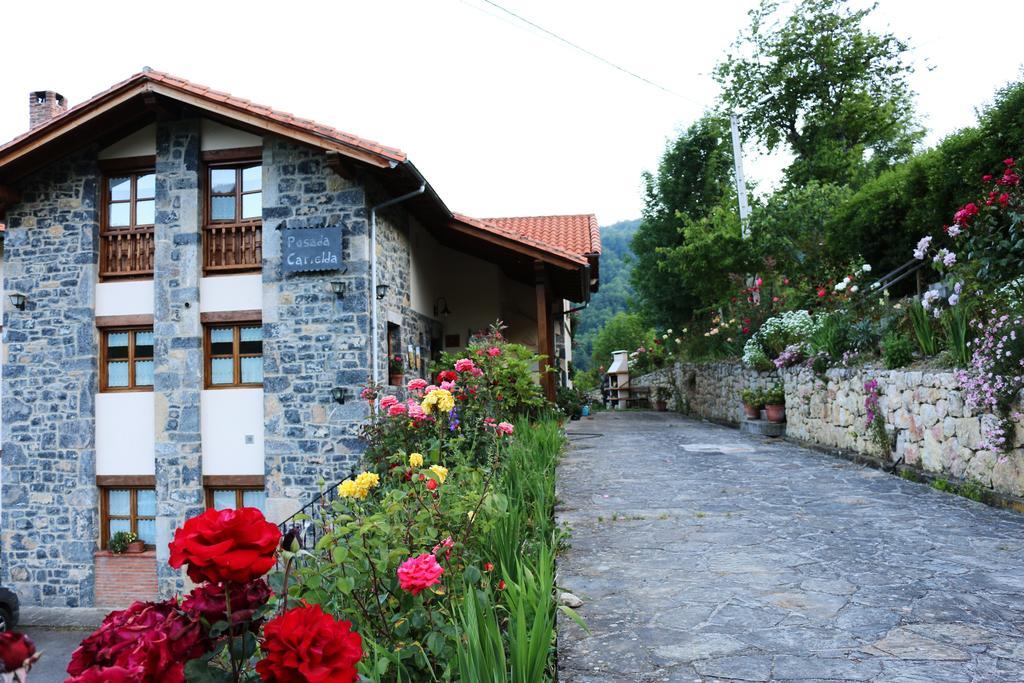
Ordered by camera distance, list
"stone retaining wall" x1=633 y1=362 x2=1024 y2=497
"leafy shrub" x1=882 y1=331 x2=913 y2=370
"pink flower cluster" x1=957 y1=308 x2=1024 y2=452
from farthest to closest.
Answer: "leafy shrub" x1=882 y1=331 x2=913 y2=370 → "stone retaining wall" x1=633 y1=362 x2=1024 y2=497 → "pink flower cluster" x1=957 y1=308 x2=1024 y2=452

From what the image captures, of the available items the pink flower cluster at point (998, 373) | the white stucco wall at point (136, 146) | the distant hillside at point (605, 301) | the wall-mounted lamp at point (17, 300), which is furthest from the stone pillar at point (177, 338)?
the distant hillside at point (605, 301)

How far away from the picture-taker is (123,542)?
10.3 metres

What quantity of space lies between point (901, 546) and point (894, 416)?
3.14 metres

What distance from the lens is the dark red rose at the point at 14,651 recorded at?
1143 mm

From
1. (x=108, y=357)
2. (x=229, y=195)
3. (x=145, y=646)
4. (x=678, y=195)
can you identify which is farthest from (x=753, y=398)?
(x=678, y=195)

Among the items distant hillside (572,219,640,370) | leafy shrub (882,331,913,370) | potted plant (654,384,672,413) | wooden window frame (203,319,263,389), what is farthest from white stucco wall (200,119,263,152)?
distant hillside (572,219,640,370)

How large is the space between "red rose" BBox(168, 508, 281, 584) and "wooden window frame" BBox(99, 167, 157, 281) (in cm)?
1046

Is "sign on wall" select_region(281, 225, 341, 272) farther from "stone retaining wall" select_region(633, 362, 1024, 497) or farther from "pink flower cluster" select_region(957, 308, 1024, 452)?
"pink flower cluster" select_region(957, 308, 1024, 452)

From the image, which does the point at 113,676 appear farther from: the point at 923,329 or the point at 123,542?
the point at 123,542

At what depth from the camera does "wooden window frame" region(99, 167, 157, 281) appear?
10555 millimetres

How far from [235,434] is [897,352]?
8.45 meters

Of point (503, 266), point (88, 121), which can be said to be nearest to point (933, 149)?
point (503, 266)

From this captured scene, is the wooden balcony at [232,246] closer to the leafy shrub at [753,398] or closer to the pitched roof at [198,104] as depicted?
the pitched roof at [198,104]

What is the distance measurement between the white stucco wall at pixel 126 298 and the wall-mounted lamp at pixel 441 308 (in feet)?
15.1
